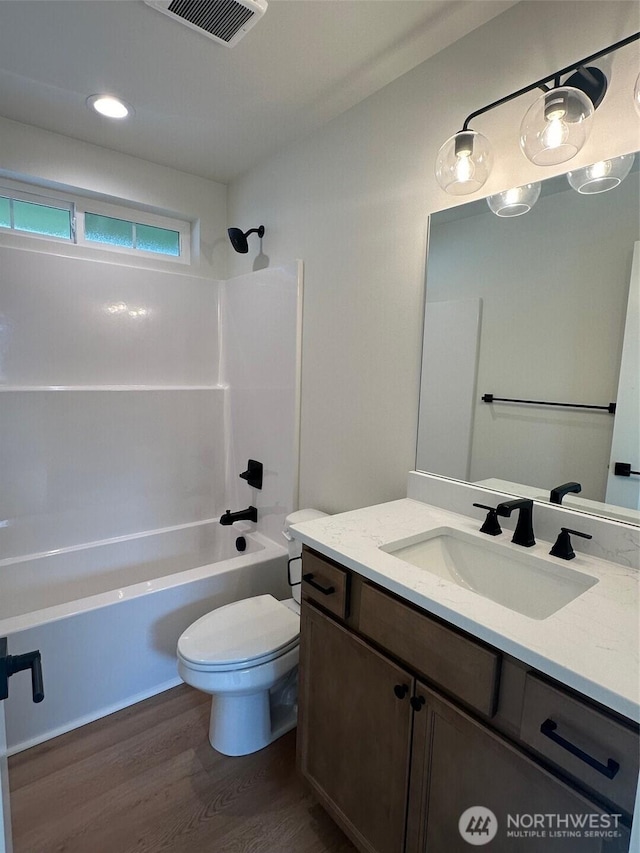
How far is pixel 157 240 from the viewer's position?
2607mm

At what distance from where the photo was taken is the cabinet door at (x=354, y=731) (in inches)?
41.5

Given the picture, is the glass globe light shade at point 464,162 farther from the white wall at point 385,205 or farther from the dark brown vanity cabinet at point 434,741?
the dark brown vanity cabinet at point 434,741

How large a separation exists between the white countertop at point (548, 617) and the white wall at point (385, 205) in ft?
1.88

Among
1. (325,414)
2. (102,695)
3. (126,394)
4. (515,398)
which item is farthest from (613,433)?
(126,394)

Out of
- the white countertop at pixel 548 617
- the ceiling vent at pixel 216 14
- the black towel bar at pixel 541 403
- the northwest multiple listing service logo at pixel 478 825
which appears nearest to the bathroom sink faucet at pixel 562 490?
the white countertop at pixel 548 617

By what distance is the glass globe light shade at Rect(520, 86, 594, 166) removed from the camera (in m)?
1.04

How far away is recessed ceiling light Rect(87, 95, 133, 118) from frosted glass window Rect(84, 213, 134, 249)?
1.95 ft

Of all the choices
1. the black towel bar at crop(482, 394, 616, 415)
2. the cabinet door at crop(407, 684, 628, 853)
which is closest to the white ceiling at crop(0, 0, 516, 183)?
the black towel bar at crop(482, 394, 616, 415)

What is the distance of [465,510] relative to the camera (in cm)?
147

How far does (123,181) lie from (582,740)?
2.87 metres

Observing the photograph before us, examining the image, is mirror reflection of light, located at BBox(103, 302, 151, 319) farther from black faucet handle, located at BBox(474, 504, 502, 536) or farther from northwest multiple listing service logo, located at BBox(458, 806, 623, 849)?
northwest multiple listing service logo, located at BBox(458, 806, 623, 849)

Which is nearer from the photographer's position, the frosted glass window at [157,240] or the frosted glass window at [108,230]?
the frosted glass window at [108,230]

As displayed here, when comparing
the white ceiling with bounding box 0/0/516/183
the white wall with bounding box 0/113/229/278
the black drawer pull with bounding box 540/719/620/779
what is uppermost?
the white ceiling with bounding box 0/0/516/183

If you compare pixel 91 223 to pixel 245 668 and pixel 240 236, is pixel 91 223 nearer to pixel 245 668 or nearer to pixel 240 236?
pixel 240 236
